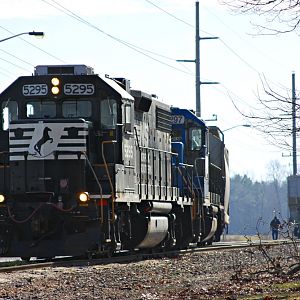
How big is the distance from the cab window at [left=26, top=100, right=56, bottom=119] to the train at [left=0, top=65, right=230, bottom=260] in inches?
0.9

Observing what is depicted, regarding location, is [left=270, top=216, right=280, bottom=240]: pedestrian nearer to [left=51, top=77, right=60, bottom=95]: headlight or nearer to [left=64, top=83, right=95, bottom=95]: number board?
[left=64, top=83, right=95, bottom=95]: number board

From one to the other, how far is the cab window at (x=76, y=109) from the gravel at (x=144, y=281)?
3.56 meters

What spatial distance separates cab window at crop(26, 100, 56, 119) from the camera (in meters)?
23.6

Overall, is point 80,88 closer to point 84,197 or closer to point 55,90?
point 55,90

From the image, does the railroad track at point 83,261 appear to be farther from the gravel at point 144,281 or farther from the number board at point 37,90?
the number board at point 37,90

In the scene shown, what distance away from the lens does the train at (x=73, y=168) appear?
22.6m

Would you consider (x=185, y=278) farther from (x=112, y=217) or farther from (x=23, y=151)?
(x=23, y=151)

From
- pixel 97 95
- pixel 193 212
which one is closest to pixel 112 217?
pixel 97 95

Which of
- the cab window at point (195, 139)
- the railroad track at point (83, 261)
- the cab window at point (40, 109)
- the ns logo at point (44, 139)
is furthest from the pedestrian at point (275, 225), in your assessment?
the cab window at point (40, 109)

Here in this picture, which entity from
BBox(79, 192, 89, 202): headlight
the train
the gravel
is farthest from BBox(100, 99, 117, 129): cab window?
the gravel

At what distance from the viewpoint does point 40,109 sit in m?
23.6

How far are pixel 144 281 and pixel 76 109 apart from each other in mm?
6508

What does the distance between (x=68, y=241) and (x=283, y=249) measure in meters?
9.08

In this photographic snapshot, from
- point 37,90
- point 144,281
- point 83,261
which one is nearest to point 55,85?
point 37,90
